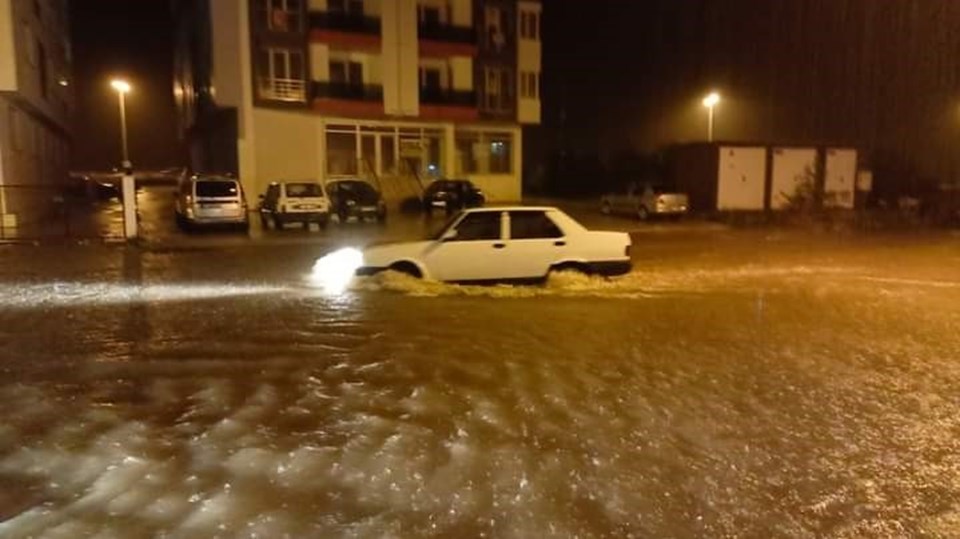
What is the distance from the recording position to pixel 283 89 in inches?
1394

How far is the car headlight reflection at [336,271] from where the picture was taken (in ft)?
44.2

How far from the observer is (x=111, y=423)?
6.32 meters

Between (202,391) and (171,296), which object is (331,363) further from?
(171,296)

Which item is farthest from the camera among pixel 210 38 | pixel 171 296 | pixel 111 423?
pixel 210 38

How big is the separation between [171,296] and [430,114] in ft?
88.7

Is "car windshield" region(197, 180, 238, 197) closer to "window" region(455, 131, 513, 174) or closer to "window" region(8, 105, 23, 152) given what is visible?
"window" region(8, 105, 23, 152)

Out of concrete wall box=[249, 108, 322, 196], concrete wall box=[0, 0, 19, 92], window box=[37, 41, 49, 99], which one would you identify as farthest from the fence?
concrete wall box=[249, 108, 322, 196]

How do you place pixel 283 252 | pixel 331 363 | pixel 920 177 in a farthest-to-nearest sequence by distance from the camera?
pixel 920 177 < pixel 283 252 < pixel 331 363

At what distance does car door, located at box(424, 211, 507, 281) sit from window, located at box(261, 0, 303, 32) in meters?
25.6

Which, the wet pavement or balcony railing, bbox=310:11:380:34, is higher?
balcony railing, bbox=310:11:380:34

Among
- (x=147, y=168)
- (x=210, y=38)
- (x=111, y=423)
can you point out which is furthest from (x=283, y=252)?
(x=147, y=168)

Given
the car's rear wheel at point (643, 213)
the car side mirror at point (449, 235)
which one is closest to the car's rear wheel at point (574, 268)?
the car side mirror at point (449, 235)

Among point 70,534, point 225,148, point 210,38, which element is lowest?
point 70,534

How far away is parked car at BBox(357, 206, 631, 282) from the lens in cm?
1298
